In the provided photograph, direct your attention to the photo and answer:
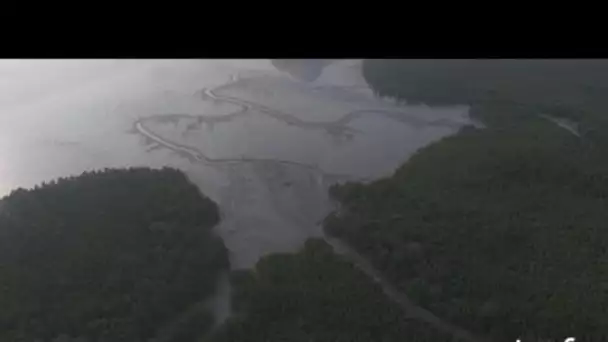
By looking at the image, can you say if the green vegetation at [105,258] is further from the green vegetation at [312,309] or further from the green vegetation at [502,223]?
the green vegetation at [502,223]

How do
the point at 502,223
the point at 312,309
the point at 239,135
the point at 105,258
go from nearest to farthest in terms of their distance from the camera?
the point at 312,309, the point at 105,258, the point at 502,223, the point at 239,135

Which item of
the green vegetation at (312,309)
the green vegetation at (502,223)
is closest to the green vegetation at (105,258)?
the green vegetation at (312,309)

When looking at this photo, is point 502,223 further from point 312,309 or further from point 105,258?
point 105,258

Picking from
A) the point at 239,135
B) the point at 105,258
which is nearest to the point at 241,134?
the point at 239,135
